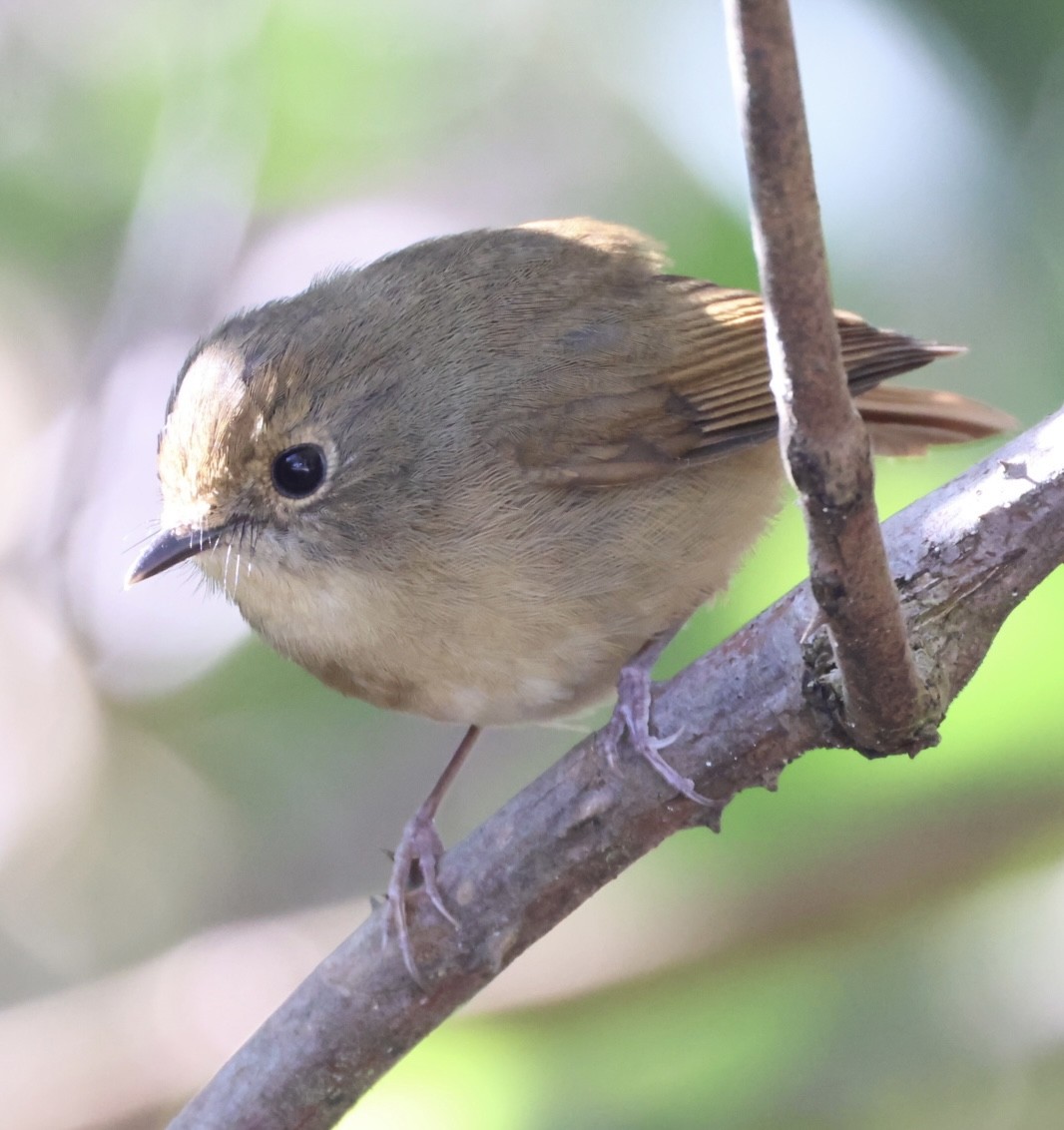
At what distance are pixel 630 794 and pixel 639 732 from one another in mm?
127

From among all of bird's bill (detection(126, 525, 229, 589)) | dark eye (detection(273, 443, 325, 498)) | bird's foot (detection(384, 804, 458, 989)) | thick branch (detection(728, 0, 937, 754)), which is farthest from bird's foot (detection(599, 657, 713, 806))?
bird's bill (detection(126, 525, 229, 589))

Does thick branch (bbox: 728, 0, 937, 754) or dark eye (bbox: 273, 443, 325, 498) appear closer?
thick branch (bbox: 728, 0, 937, 754)

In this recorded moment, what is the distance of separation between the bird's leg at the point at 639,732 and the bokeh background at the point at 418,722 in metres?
0.54

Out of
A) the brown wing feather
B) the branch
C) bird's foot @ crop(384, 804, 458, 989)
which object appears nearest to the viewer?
the branch

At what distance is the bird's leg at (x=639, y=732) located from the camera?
250 centimetres

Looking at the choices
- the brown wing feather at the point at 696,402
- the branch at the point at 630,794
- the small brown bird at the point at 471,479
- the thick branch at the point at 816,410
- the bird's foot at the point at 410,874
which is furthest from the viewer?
the brown wing feather at the point at 696,402

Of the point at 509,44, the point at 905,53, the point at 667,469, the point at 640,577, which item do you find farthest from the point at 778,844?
the point at 509,44

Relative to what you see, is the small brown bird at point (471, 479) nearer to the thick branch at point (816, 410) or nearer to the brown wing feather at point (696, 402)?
the brown wing feather at point (696, 402)

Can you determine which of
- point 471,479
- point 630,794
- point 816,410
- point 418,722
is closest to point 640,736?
point 630,794

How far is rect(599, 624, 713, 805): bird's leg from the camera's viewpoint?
2.50 m

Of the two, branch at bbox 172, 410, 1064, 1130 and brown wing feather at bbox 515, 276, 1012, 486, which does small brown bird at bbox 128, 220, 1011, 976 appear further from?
branch at bbox 172, 410, 1064, 1130

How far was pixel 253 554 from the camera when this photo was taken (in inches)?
119

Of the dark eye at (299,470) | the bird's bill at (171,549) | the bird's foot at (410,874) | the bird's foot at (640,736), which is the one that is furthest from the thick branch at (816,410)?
the bird's bill at (171,549)

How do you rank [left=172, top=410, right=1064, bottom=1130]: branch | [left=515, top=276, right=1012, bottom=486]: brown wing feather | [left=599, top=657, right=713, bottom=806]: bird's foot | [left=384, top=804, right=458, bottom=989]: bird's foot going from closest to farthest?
1. [left=172, top=410, right=1064, bottom=1130]: branch
2. [left=599, top=657, right=713, bottom=806]: bird's foot
3. [left=384, top=804, right=458, bottom=989]: bird's foot
4. [left=515, top=276, right=1012, bottom=486]: brown wing feather
